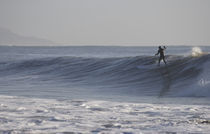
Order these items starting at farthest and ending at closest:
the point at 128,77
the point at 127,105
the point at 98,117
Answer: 1. the point at 128,77
2. the point at 127,105
3. the point at 98,117

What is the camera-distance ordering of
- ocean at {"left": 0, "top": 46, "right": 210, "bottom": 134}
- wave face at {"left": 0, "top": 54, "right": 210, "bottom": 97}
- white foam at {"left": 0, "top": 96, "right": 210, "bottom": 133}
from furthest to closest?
wave face at {"left": 0, "top": 54, "right": 210, "bottom": 97}, ocean at {"left": 0, "top": 46, "right": 210, "bottom": 134}, white foam at {"left": 0, "top": 96, "right": 210, "bottom": 133}

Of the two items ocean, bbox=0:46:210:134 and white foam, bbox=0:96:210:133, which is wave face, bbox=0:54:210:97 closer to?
ocean, bbox=0:46:210:134

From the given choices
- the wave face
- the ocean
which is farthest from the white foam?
the wave face

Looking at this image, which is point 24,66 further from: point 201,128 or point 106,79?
point 201,128

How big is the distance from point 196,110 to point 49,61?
81.0 ft

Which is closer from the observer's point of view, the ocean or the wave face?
the ocean

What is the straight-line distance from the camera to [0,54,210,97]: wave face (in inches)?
695

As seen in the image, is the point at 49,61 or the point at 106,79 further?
the point at 49,61

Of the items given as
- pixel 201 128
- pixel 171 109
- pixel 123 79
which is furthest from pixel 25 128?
pixel 123 79

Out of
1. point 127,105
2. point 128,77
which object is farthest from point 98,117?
point 128,77

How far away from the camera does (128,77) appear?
22.0 metres

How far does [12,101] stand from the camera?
12.6 meters

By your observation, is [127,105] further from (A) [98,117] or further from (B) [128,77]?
(B) [128,77]

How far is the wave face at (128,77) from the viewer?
57.9ft
